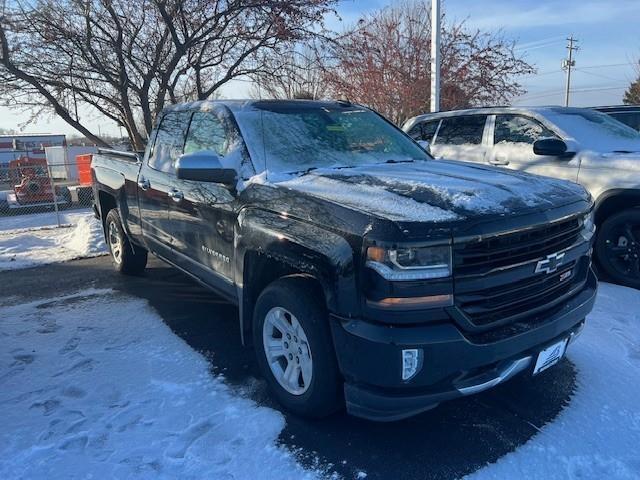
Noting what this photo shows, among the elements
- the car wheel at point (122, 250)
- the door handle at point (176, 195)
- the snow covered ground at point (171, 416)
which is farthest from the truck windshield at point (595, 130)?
the car wheel at point (122, 250)

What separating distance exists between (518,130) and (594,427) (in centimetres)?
453

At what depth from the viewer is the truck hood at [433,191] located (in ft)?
8.14

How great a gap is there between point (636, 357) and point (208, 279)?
3.21 m

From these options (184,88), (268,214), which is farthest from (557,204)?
(184,88)

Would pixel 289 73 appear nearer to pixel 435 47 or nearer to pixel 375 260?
pixel 435 47

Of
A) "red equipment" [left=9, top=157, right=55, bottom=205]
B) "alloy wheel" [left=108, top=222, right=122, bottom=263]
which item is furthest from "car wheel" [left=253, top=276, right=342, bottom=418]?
"red equipment" [left=9, top=157, right=55, bottom=205]

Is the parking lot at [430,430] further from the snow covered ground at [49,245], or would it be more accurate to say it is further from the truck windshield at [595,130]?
the snow covered ground at [49,245]

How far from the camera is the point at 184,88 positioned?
1084 centimetres

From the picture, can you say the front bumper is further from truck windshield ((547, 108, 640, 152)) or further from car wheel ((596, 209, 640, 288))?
truck windshield ((547, 108, 640, 152))

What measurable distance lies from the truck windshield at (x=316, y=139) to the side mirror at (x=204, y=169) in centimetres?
23

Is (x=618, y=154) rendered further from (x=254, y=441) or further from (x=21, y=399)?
(x=21, y=399)

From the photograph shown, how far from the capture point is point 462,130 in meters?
7.19

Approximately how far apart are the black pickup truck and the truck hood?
0.01 meters

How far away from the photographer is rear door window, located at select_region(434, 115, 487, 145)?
22.9 ft
